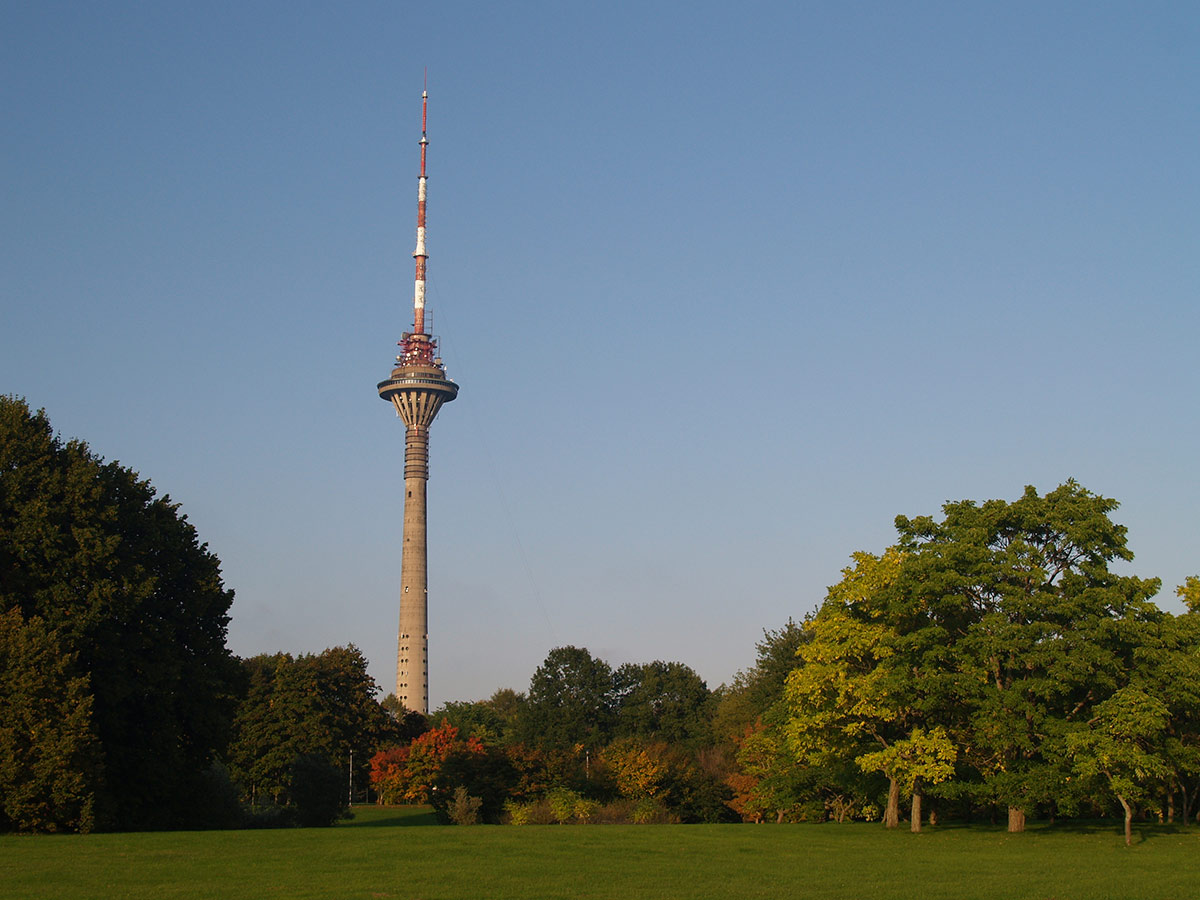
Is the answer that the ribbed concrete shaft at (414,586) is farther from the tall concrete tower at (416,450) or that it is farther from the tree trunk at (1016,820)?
the tree trunk at (1016,820)

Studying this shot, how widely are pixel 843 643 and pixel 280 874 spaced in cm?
2396

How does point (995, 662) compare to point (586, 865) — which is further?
point (995, 662)

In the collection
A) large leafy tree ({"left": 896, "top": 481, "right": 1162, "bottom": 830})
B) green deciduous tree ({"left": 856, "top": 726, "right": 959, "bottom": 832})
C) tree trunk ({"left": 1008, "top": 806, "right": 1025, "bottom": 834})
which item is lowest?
tree trunk ({"left": 1008, "top": 806, "right": 1025, "bottom": 834})

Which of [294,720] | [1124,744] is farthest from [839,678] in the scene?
[294,720]

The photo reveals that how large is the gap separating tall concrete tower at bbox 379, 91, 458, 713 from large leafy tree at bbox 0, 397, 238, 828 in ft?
337

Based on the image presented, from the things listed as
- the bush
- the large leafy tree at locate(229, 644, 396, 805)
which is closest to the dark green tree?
the large leafy tree at locate(229, 644, 396, 805)

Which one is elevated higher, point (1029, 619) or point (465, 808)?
point (1029, 619)

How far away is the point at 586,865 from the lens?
26.7 metres

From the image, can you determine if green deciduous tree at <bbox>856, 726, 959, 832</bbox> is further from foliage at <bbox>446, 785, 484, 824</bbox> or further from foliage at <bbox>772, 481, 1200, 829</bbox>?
foliage at <bbox>446, 785, 484, 824</bbox>

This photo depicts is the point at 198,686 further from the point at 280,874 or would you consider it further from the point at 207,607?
the point at 280,874

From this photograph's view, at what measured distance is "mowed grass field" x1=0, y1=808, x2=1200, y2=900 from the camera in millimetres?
21562

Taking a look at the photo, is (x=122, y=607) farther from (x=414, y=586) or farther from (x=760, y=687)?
(x=414, y=586)

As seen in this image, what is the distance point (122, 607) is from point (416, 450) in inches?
4559

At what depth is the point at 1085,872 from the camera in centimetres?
2664
